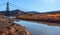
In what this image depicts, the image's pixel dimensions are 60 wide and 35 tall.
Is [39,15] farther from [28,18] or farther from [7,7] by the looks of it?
[7,7]

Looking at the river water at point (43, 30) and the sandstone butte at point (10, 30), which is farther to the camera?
the river water at point (43, 30)

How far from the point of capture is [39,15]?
28.3 m

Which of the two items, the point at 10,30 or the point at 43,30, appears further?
the point at 43,30

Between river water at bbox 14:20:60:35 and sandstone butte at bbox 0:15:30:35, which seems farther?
river water at bbox 14:20:60:35

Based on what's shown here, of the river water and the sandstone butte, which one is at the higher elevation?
the sandstone butte

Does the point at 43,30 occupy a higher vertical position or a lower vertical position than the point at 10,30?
lower

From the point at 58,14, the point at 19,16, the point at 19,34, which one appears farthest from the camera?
the point at 19,16

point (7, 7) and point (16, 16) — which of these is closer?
point (7, 7)

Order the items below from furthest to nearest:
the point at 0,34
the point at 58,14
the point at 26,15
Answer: the point at 26,15
the point at 58,14
the point at 0,34

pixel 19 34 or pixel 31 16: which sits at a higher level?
pixel 19 34

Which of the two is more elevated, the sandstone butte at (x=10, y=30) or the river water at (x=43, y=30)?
the sandstone butte at (x=10, y=30)

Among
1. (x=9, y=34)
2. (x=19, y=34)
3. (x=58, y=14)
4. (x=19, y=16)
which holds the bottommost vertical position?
(x=19, y=16)

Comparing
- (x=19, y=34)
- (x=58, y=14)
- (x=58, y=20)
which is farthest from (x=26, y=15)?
(x=19, y=34)

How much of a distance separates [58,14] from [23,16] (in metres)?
9.32
